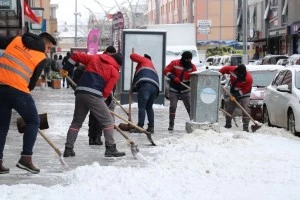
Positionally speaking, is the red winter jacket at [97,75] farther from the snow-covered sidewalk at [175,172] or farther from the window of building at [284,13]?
the window of building at [284,13]

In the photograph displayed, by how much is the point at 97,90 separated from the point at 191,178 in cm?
234

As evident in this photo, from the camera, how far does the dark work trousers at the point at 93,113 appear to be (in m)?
9.40

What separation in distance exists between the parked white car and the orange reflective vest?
21.9ft

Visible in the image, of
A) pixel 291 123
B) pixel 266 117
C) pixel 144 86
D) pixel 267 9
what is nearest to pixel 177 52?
pixel 266 117

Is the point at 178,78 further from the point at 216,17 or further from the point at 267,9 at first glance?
the point at 216,17

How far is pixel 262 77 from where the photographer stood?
62.6ft

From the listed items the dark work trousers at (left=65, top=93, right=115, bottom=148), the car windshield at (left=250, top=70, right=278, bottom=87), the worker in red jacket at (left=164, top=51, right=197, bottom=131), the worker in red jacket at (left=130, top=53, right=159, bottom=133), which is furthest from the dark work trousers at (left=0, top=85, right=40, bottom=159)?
the car windshield at (left=250, top=70, right=278, bottom=87)

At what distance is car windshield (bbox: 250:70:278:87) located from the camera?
740 inches

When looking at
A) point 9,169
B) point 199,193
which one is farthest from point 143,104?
point 199,193

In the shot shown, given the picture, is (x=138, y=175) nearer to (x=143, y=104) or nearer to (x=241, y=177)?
(x=241, y=177)

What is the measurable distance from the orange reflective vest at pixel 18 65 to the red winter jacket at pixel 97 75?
5.10ft

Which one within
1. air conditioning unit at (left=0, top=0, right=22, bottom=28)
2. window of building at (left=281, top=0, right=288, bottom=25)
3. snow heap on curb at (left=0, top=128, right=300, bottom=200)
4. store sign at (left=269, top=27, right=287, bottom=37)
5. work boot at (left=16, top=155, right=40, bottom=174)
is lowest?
snow heap on curb at (left=0, top=128, right=300, bottom=200)

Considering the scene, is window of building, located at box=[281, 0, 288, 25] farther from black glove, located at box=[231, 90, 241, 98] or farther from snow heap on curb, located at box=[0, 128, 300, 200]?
snow heap on curb, located at box=[0, 128, 300, 200]

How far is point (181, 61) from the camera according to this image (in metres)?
13.9
